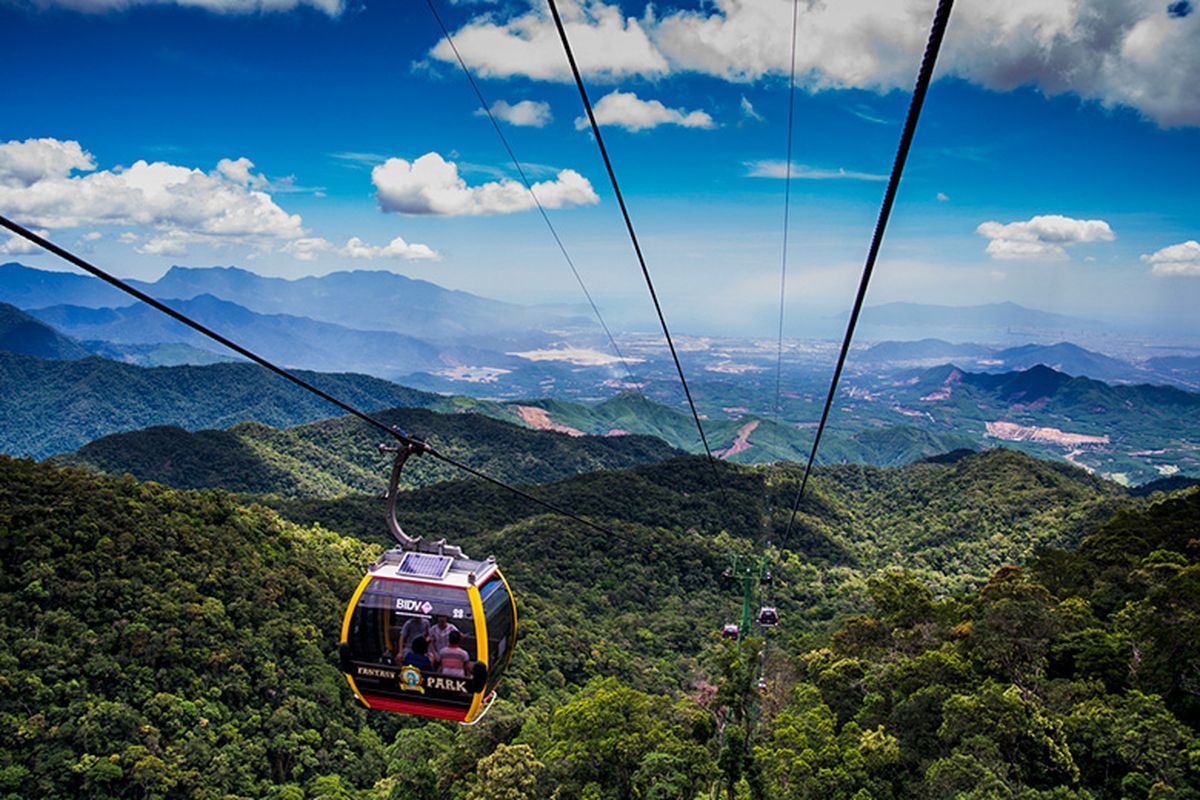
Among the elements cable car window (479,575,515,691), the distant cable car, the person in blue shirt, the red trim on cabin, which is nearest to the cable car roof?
cable car window (479,575,515,691)

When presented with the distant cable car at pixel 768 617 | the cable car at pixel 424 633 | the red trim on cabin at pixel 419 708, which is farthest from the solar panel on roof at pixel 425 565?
the distant cable car at pixel 768 617

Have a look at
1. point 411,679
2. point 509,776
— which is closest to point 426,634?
point 411,679

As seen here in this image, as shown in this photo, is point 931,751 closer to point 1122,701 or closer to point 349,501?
point 1122,701

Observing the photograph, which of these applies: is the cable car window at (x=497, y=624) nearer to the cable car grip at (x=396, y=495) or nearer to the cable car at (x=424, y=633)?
the cable car at (x=424, y=633)

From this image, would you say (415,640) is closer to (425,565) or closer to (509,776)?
(425,565)

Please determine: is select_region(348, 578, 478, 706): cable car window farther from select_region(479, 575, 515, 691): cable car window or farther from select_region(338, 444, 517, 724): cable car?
select_region(479, 575, 515, 691): cable car window

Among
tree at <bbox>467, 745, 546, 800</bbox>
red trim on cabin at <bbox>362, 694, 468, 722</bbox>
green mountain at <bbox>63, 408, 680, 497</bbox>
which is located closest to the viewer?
red trim on cabin at <bbox>362, 694, 468, 722</bbox>

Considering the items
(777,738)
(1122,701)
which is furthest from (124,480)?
(1122,701)
